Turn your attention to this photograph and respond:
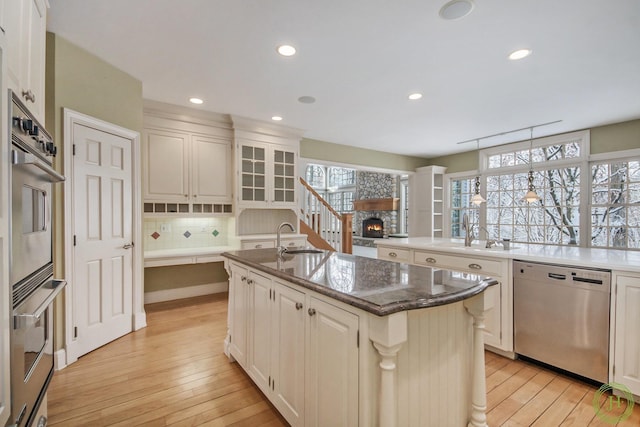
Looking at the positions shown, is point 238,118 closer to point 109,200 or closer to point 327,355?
point 109,200

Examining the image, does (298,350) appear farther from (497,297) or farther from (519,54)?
(519,54)

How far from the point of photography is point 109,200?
113 inches

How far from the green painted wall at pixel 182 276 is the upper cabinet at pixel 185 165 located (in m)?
0.89

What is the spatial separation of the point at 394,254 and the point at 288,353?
2195mm

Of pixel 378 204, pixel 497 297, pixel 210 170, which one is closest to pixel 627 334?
pixel 497 297

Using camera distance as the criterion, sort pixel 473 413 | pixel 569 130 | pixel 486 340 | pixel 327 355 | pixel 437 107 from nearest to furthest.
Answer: pixel 327 355 → pixel 473 413 → pixel 486 340 → pixel 437 107 → pixel 569 130

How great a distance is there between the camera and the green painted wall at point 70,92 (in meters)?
2.43

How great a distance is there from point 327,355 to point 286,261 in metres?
0.87

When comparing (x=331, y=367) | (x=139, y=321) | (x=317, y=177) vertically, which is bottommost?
(x=139, y=321)

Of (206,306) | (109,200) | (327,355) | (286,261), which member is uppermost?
(109,200)

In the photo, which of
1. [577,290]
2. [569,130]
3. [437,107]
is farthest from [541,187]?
[577,290]

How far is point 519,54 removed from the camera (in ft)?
8.20

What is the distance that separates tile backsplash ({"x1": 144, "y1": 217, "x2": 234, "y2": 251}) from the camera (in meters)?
4.11

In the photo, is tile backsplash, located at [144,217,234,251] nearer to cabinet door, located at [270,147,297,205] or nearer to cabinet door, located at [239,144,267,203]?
cabinet door, located at [239,144,267,203]
